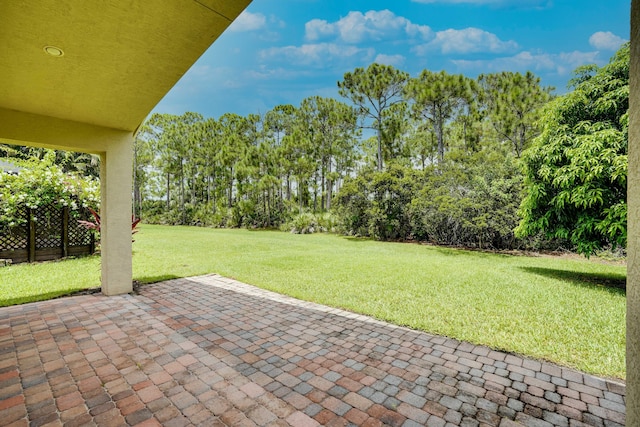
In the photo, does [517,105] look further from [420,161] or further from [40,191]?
[40,191]

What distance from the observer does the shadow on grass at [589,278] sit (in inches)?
211

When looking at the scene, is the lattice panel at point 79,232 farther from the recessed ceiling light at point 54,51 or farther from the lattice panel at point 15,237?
the recessed ceiling light at point 54,51

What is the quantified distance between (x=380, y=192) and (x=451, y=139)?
9.45 m

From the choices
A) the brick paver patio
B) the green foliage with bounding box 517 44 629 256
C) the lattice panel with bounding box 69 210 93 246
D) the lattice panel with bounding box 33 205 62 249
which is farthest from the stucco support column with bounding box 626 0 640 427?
the lattice panel with bounding box 69 210 93 246

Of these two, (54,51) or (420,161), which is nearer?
(54,51)

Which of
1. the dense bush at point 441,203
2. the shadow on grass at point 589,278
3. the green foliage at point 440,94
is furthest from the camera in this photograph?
the green foliage at point 440,94

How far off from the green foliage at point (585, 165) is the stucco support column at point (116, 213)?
24.4ft

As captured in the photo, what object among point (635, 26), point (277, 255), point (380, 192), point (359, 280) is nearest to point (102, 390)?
point (635, 26)

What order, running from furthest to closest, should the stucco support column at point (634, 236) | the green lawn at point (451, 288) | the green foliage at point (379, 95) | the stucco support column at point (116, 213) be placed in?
the green foliage at point (379, 95) < the stucco support column at point (116, 213) < the green lawn at point (451, 288) < the stucco support column at point (634, 236)

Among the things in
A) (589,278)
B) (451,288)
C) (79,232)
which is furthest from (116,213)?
(589,278)

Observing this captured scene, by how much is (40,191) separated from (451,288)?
897cm

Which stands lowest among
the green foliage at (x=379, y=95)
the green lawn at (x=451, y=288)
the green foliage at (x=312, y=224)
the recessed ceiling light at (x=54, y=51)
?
the green lawn at (x=451, y=288)

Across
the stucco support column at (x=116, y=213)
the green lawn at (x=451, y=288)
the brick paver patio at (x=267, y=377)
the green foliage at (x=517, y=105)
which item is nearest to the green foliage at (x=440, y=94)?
the green foliage at (x=517, y=105)

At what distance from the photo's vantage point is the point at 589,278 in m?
6.06
